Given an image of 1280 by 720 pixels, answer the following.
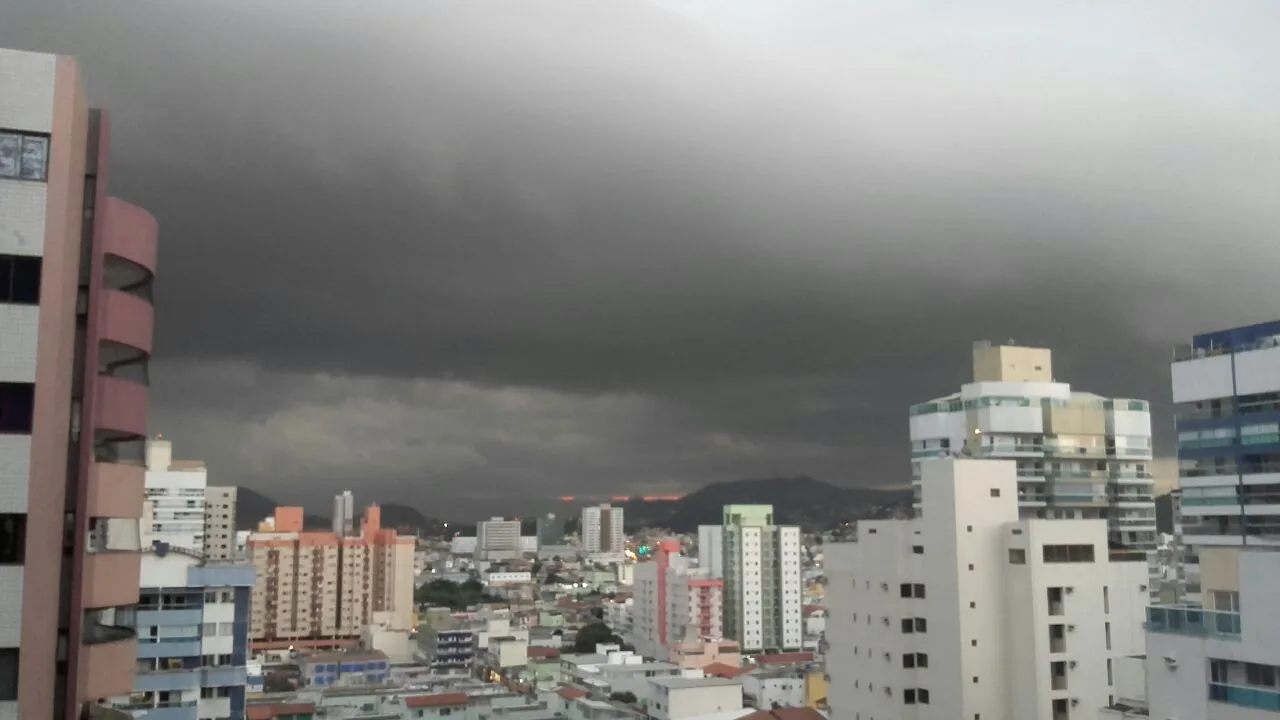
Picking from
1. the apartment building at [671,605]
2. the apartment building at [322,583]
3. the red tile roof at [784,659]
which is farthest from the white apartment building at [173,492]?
the red tile roof at [784,659]

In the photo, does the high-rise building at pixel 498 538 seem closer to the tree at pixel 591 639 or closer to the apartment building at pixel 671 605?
the apartment building at pixel 671 605

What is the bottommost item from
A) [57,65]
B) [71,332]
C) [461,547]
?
[461,547]

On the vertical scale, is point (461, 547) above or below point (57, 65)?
below

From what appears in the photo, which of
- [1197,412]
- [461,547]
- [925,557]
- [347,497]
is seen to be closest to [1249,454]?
[1197,412]

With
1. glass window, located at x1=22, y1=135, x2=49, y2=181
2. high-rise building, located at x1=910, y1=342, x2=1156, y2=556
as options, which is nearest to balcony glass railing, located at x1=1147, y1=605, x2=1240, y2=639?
glass window, located at x1=22, y1=135, x2=49, y2=181

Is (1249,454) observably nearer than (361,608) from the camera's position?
Yes

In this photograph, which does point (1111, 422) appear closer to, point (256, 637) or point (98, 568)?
point (98, 568)

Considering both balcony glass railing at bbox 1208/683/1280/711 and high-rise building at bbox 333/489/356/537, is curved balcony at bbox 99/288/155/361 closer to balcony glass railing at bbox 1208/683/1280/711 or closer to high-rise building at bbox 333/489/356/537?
balcony glass railing at bbox 1208/683/1280/711
